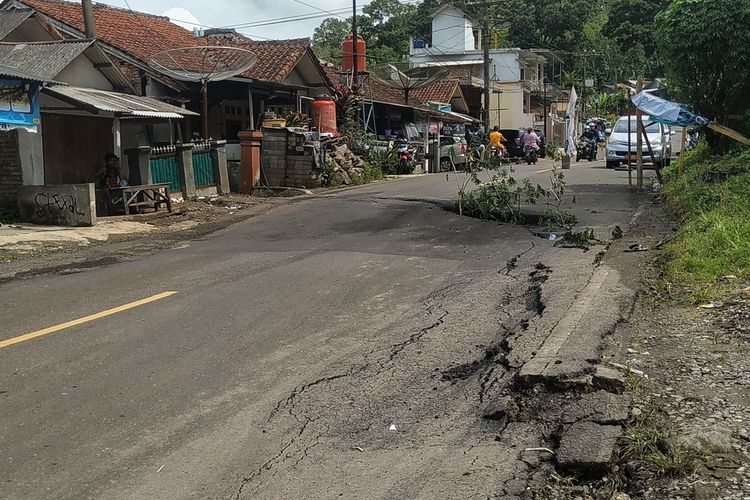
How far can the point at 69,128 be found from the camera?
16484 mm

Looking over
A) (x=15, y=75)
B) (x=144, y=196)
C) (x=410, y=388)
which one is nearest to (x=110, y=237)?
(x=15, y=75)

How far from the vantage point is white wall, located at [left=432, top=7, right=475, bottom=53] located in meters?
60.6

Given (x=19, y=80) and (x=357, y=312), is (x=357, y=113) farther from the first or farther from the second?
(x=357, y=312)

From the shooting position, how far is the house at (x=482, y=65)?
52688 mm

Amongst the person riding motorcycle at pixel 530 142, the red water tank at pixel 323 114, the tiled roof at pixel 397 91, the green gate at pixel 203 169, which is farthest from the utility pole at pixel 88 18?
the person riding motorcycle at pixel 530 142

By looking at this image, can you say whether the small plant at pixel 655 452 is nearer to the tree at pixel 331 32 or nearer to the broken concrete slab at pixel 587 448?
the broken concrete slab at pixel 587 448

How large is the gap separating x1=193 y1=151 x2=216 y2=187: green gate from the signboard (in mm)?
6545

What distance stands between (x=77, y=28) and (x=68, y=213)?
327 inches

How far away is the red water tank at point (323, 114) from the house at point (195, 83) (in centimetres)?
86

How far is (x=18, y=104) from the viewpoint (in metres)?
12.4

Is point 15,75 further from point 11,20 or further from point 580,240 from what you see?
point 580,240

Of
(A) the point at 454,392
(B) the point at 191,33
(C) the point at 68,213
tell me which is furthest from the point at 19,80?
(B) the point at 191,33

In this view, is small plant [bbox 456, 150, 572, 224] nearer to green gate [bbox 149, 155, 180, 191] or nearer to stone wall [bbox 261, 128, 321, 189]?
stone wall [bbox 261, 128, 321, 189]

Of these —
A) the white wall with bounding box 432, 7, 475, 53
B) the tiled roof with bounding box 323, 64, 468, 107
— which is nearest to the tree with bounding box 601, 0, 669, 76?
the white wall with bounding box 432, 7, 475, 53
